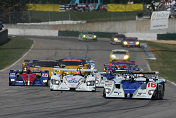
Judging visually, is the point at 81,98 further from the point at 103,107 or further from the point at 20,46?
the point at 20,46

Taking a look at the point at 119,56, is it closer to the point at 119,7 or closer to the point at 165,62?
the point at 165,62

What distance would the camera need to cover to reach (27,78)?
67.9 feet

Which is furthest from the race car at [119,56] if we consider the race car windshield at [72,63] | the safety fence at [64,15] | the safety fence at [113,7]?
the safety fence at [113,7]

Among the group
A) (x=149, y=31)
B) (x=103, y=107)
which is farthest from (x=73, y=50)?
(x=103, y=107)

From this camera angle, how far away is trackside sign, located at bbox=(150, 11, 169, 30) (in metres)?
67.6

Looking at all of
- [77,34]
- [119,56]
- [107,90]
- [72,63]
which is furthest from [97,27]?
[107,90]

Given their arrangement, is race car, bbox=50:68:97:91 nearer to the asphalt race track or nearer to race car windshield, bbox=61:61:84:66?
the asphalt race track

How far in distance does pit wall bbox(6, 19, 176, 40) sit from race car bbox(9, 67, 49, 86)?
158 ft

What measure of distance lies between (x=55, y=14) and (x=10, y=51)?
31045mm

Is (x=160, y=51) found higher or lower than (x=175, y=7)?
lower

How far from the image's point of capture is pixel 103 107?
1455 cm

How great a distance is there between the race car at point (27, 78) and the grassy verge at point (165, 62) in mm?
11195

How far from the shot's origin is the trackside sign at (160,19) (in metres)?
67.6

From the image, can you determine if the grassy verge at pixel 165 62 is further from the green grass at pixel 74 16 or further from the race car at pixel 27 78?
the green grass at pixel 74 16
